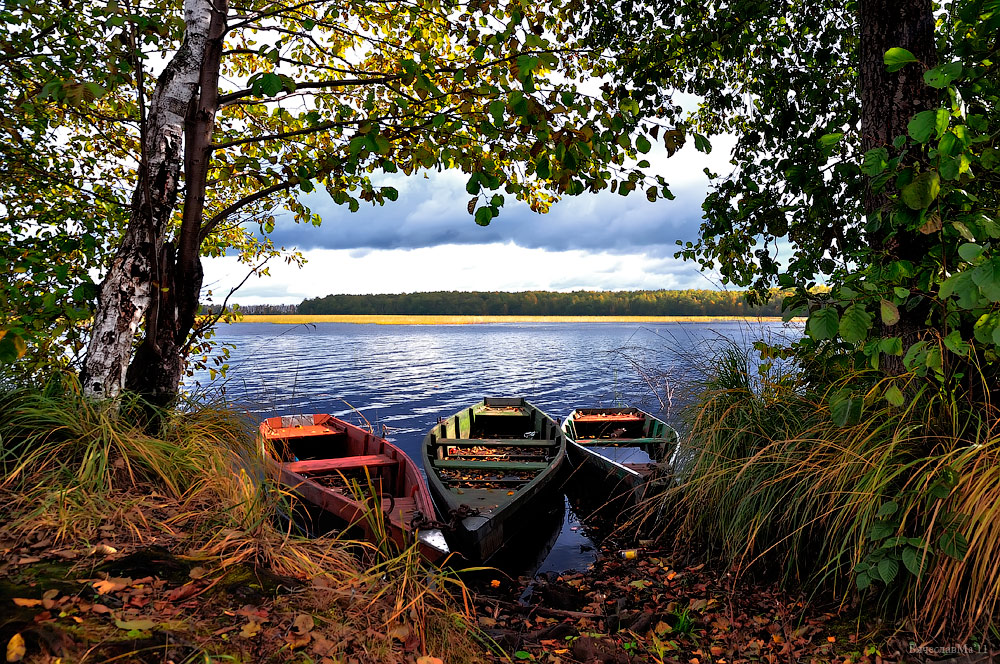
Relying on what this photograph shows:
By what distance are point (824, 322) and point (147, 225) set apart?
620 centimetres

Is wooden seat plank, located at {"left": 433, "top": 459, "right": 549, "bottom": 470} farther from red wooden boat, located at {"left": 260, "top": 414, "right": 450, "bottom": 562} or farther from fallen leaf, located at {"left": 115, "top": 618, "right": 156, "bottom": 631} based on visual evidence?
fallen leaf, located at {"left": 115, "top": 618, "right": 156, "bottom": 631}

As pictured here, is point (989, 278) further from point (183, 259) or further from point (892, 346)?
point (183, 259)

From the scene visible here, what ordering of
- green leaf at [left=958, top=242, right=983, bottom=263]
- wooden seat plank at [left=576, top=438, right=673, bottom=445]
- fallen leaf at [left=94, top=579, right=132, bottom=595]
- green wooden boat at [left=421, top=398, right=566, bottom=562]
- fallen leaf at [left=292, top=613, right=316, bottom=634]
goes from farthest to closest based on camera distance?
wooden seat plank at [left=576, top=438, right=673, bottom=445]
green wooden boat at [left=421, top=398, right=566, bottom=562]
fallen leaf at [left=94, top=579, right=132, bottom=595]
fallen leaf at [left=292, top=613, right=316, bottom=634]
green leaf at [left=958, top=242, right=983, bottom=263]

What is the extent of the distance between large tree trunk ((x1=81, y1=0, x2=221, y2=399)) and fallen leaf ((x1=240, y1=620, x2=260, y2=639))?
387 cm

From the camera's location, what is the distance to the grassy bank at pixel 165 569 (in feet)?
9.45

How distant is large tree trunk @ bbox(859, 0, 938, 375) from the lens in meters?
4.54

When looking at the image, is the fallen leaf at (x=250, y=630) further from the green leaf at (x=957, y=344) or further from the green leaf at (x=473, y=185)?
the green leaf at (x=957, y=344)

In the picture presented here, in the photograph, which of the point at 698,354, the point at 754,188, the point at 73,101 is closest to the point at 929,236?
the point at 754,188

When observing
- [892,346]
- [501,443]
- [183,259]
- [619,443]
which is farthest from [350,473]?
[892,346]

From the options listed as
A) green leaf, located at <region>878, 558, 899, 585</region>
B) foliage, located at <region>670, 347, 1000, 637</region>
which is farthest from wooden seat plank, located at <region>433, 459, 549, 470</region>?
green leaf, located at <region>878, 558, 899, 585</region>

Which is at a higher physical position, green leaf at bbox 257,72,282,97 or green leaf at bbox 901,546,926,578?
green leaf at bbox 257,72,282,97

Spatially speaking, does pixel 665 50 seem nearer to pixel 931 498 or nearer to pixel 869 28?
pixel 869 28

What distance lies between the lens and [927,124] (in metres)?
3.08

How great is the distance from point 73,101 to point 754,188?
256 inches
